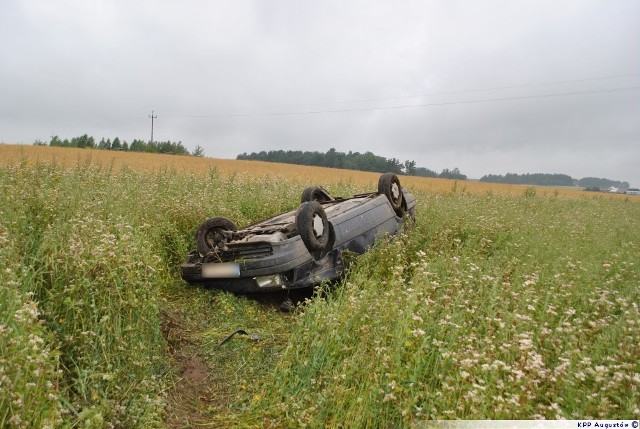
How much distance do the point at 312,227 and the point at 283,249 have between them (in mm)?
454

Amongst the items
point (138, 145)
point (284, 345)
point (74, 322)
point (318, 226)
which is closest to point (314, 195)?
point (318, 226)

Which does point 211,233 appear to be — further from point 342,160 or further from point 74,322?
point 342,160

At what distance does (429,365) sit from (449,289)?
1.11m

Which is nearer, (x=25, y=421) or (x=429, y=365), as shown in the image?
(x=25, y=421)

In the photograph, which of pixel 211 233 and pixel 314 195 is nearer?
pixel 211 233

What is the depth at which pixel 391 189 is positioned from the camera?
679 centimetres

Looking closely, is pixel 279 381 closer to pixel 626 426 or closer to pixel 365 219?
pixel 626 426

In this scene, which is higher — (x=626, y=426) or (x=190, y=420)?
(x=626, y=426)

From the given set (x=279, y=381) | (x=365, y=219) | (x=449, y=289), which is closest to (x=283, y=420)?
(x=279, y=381)

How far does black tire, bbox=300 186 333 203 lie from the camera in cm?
706

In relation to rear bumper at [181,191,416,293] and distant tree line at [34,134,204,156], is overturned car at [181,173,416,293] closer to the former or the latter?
rear bumper at [181,191,416,293]

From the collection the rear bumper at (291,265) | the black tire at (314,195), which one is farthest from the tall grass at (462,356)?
the black tire at (314,195)

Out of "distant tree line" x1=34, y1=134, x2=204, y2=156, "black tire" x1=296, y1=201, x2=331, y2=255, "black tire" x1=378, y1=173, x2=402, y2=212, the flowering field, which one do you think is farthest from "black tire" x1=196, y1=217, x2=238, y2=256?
"distant tree line" x1=34, y1=134, x2=204, y2=156

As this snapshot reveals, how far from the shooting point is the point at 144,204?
241 inches
